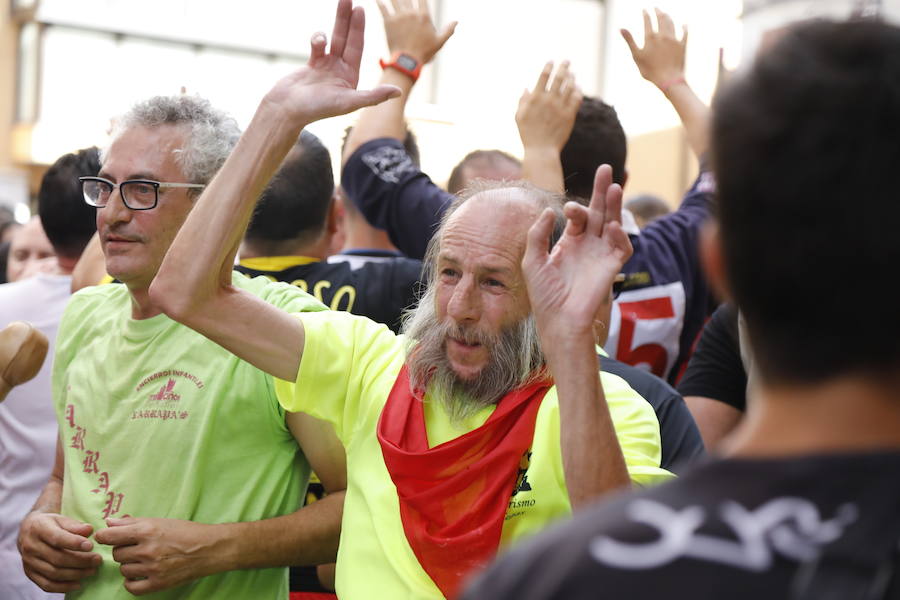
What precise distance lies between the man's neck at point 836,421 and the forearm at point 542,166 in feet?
6.38

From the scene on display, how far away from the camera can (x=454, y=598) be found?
1971 millimetres

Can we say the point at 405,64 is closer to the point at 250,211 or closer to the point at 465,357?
the point at 250,211

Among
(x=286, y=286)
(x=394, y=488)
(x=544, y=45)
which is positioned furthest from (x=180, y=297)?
(x=544, y=45)

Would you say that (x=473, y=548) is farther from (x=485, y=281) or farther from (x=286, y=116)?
(x=286, y=116)

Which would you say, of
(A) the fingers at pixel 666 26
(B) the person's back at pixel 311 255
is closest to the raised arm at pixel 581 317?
(B) the person's back at pixel 311 255

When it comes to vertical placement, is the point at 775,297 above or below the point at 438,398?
above

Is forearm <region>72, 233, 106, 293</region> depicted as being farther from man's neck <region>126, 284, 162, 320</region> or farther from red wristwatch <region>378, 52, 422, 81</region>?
red wristwatch <region>378, 52, 422, 81</region>

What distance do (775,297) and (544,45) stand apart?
16034 mm

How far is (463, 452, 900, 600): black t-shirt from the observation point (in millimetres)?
889

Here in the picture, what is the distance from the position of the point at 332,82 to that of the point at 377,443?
0.70 meters

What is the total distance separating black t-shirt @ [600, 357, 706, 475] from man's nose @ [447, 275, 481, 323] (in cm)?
41

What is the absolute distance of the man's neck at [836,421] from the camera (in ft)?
3.07

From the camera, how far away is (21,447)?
323 cm

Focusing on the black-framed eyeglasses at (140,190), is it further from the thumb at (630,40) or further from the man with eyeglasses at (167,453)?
the thumb at (630,40)
